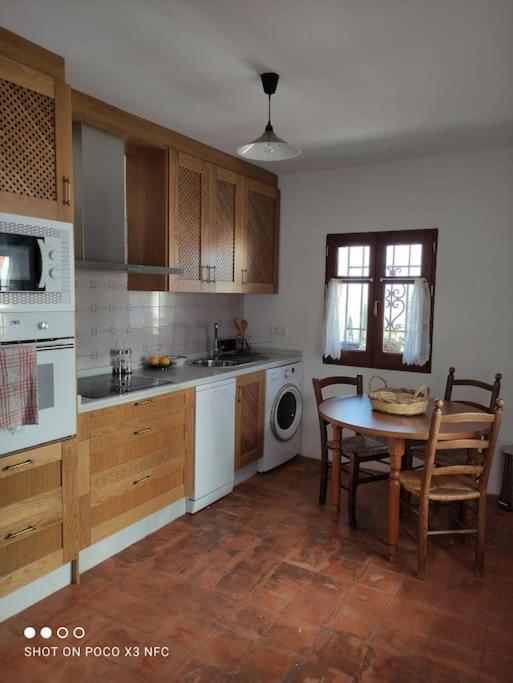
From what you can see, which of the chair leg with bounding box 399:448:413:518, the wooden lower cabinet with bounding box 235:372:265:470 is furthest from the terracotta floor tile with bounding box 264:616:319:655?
the wooden lower cabinet with bounding box 235:372:265:470

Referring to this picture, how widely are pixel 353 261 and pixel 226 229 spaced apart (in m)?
1.10

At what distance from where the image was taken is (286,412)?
4.29 m

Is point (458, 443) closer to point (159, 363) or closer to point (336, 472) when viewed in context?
point (336, 472)

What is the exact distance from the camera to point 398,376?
400 centimetres

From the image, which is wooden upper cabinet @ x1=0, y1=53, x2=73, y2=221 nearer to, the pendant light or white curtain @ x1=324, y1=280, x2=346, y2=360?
the pendant light

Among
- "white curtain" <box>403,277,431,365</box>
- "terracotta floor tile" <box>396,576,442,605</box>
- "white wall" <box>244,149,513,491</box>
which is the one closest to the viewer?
"terracotta floor tile" <box>396,576,442,605</box>

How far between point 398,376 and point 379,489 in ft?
2.92

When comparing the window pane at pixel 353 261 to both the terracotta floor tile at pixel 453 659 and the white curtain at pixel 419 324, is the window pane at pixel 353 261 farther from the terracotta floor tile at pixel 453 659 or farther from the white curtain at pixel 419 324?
the terracotta floor tile at pixel 453 659

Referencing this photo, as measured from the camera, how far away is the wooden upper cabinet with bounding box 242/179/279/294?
13.5 ft

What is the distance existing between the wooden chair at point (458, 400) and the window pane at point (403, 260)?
0.84 m

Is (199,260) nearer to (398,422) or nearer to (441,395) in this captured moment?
(398,422)

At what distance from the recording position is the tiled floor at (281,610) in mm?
1948

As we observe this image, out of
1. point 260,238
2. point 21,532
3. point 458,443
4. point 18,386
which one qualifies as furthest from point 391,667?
point 260,238

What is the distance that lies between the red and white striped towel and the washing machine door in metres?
2.21
